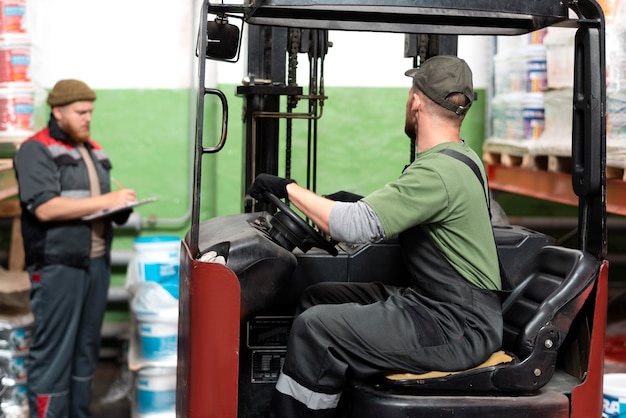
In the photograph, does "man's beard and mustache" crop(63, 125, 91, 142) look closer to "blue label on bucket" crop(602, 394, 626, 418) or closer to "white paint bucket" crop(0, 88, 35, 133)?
"white paint bucket" crop(0, 88, 35, 133)

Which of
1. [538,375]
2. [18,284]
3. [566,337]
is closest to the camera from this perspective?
[538,375]

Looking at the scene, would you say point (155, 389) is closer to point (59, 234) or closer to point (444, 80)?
point (59, 234)

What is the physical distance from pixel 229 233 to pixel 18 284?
350 centimetres

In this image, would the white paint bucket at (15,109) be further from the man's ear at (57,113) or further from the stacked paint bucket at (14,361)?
the stacked paint bucket at (14,361)

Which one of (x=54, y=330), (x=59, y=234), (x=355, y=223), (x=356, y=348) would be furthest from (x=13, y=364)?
(x=355, y=223)

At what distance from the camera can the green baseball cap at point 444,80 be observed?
347 centimetres

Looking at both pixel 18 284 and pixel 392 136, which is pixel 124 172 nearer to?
pixel 18 284

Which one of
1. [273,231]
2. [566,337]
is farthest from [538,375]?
[273,231]

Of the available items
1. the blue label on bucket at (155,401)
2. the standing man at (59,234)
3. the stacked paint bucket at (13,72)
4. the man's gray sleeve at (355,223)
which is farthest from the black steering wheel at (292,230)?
the stacked paint bucket at (13,72)

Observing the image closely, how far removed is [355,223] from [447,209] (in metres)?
0.34

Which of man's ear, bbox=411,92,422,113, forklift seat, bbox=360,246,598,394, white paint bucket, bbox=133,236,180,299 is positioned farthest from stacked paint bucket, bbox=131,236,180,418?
man's ear, bbox=411,92,422,113

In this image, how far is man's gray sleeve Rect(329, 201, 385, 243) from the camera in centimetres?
325

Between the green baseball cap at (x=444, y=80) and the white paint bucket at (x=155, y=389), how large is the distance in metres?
3.19

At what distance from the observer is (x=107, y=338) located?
25.4 ft
